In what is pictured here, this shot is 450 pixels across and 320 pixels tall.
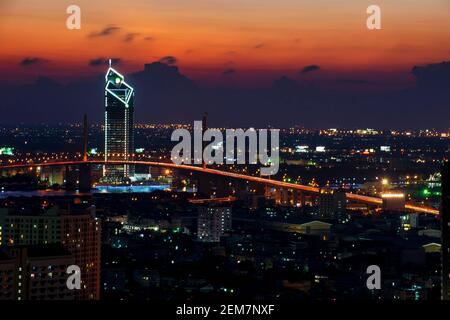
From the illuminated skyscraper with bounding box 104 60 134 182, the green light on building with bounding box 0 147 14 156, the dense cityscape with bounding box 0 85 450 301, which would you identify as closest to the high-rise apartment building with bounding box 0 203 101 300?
the dense cityscape with bounding box 0 85 450 301

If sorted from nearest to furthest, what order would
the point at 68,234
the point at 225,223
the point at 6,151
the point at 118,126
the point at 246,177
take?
the point at 68,234
the point at 225,223
the point at 246,177
the point at 6,151
the point at 118,126

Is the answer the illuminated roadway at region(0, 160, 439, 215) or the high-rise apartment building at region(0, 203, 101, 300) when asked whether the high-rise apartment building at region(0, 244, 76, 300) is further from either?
the illuminated roadway at region(0, 160, 439, 215)

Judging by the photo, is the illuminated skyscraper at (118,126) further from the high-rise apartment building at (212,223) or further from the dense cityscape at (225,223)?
the high-rise apartment building at (212,223)

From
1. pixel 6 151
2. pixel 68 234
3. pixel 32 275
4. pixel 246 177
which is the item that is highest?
pixel 6 151

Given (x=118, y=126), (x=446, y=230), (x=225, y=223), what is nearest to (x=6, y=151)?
(x=118, y=126)

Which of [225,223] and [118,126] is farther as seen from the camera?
[118,126]

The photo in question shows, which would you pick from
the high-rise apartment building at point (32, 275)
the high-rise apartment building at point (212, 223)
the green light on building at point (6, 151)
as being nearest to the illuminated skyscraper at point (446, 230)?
the high-rise apartment building at point (32, 275)

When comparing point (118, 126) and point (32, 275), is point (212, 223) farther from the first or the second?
point (118, 126)
